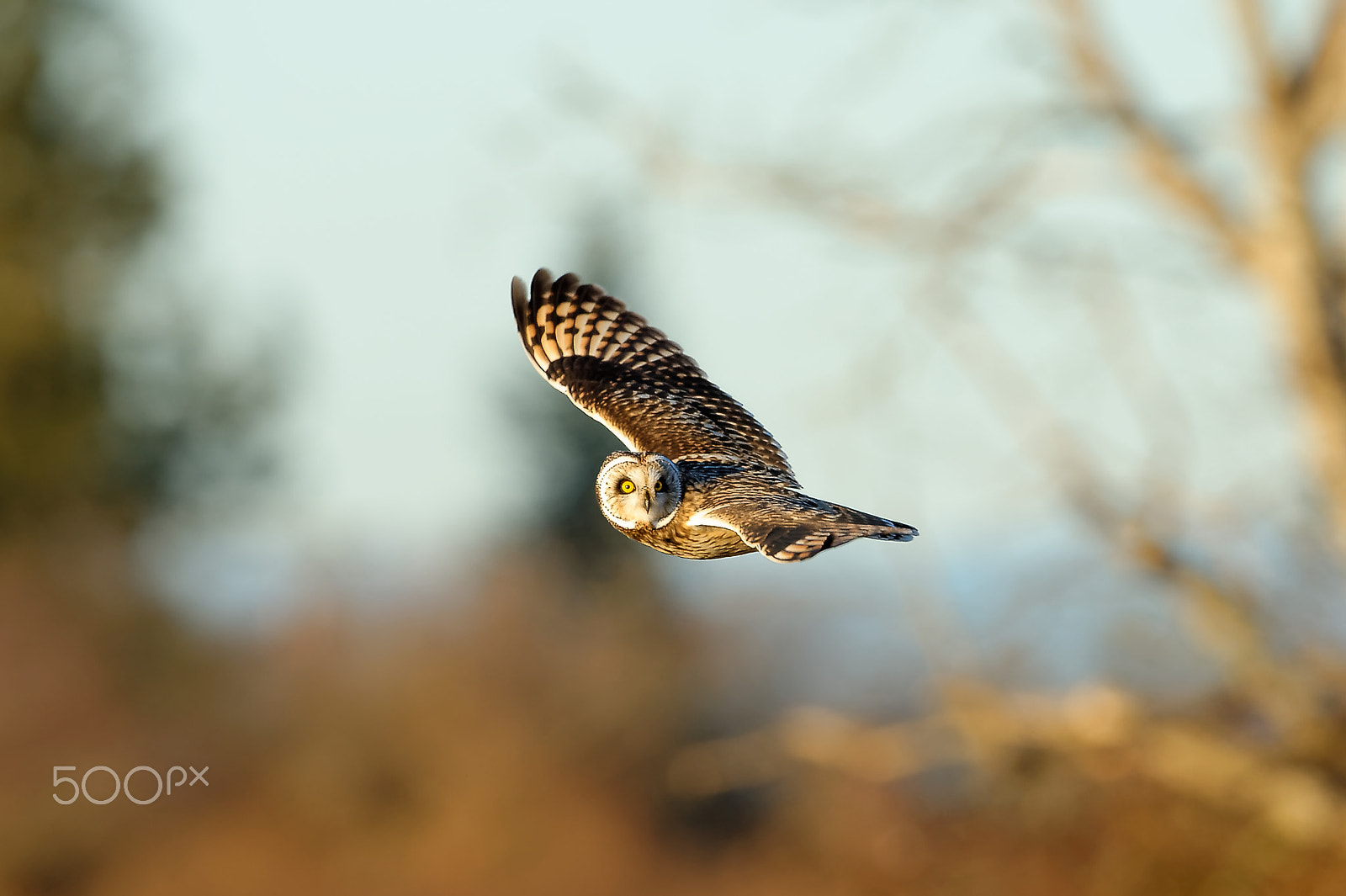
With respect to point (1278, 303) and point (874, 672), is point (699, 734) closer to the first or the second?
point (874, 672)

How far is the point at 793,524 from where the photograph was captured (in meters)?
1.62

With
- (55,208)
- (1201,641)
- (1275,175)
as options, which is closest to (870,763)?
(1201,641)

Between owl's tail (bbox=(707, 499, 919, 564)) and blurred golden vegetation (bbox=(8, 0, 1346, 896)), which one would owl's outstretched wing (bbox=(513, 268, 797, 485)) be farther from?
blurred golden vegetation (bbox=(8, 0, 1346, 896))

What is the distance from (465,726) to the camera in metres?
13.1

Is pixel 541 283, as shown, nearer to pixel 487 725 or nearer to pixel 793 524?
pixel 793 524

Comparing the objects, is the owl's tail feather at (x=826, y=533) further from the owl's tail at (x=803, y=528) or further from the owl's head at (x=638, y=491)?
the owl's head at (x=638, y=491)

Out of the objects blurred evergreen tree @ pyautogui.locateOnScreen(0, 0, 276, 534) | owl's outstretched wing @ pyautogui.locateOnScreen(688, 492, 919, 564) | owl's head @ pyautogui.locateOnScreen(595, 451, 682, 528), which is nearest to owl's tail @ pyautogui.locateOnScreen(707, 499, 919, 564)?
owl's outstretched wing @ pyautogui.locateOnScreen(688, 492, 919, 564)

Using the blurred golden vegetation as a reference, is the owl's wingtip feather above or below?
below

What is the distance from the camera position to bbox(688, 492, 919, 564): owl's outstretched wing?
4.83ft

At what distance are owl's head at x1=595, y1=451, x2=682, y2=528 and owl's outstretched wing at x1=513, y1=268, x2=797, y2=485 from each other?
0.23 metres

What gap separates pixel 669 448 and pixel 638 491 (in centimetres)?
52

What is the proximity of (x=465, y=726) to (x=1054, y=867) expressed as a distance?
206 inches

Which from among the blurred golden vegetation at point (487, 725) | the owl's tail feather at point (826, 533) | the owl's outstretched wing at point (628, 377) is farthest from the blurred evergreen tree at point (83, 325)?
the owl's tail feather at point (826, 533)

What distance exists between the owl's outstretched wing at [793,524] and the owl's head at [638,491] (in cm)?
7
